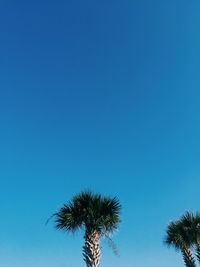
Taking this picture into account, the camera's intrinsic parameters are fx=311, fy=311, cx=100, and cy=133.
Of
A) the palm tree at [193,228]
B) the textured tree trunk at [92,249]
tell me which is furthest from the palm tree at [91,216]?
the palm tree at [193,228]

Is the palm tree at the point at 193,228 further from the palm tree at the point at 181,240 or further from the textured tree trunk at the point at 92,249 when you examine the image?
the textured tree trunk at the point at 92,249

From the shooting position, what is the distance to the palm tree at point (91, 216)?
1634cm

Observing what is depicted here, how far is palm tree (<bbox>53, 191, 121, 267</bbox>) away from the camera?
53.6 ft

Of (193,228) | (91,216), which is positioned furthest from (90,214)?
(193,228)

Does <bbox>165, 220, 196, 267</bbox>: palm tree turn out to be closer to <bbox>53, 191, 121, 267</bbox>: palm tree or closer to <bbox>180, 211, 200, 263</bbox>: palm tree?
<bbox>180, 211, 200, 263</bbox>: palm tree

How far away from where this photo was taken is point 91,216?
53.9 feet

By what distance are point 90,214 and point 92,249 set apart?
1.74 metres

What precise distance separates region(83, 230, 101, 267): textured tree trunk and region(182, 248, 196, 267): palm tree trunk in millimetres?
12397

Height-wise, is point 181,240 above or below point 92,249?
above

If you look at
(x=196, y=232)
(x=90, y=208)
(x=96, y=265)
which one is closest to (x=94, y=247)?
(x=96, y=265)

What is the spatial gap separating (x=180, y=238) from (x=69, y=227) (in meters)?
12.6

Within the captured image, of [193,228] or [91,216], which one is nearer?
[91,216]

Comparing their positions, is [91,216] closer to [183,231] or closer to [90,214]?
[90,214]

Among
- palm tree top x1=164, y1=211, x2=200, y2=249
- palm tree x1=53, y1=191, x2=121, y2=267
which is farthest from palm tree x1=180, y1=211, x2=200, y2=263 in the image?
palm tree x1=53, y1=191, x2=121, y2=267
